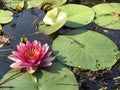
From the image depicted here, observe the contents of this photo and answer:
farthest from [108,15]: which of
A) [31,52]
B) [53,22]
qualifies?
[31,52]

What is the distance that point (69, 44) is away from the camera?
2570 mm

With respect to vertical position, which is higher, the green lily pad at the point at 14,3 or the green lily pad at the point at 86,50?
the green lily pad at the point at 14,3

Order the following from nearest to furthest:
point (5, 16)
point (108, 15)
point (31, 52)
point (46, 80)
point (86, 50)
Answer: point (46, 80) → point (31, 52) → point (86, 50) → point (108, 15) → point (5, 16)

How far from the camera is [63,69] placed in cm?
232

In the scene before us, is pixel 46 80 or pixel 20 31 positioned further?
pixel 20 31

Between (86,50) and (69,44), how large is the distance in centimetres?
18

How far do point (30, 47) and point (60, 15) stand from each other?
0.58 metres

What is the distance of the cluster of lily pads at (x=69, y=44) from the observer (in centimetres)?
220

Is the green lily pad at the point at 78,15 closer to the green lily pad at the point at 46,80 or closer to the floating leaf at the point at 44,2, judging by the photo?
the floating leaf at the point at 44,2

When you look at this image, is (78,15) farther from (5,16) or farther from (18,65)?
(18,65)

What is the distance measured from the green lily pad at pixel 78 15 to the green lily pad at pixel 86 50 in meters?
0.14

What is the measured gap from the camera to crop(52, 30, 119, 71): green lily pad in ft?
7.82

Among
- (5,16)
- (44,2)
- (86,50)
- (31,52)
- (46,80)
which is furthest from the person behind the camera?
(44,2)

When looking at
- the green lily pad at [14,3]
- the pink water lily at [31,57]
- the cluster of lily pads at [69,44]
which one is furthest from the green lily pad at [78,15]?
the pink water lily at [31,57]
